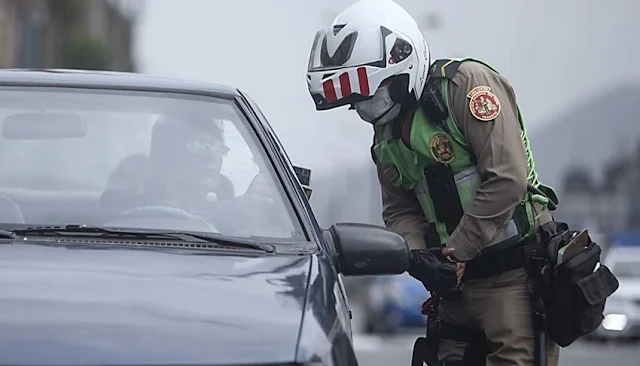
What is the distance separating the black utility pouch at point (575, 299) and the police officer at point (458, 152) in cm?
9

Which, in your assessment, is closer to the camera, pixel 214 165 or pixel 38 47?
pixel 214 165

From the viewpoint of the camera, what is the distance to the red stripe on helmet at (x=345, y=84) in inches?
191

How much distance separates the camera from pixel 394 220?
5336mm

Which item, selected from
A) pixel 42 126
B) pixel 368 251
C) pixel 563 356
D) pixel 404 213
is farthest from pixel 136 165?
pixel 563 356

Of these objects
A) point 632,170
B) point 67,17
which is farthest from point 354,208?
point 67,17

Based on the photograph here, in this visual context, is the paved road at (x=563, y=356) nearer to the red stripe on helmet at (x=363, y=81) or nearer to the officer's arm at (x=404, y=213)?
the officer's arm at (x=404, y=213)

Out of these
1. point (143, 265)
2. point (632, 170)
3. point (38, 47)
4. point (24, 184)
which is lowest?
point (143, 265)

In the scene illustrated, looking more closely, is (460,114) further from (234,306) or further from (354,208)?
(354,208)

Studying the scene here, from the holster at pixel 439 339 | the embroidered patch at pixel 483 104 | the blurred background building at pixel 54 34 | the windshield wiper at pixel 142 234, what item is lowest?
the windshield wiper at pixel 142 234

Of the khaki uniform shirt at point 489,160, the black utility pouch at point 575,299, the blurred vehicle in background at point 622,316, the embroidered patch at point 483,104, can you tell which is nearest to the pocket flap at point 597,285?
the black utility pouch at point 575,299

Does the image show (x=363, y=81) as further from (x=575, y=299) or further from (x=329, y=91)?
(x=575, y=299)

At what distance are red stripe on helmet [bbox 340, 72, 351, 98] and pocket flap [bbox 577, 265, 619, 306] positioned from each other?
38.1 inches

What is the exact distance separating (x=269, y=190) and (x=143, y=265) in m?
0.82

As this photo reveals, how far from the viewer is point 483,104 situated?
4.71m
